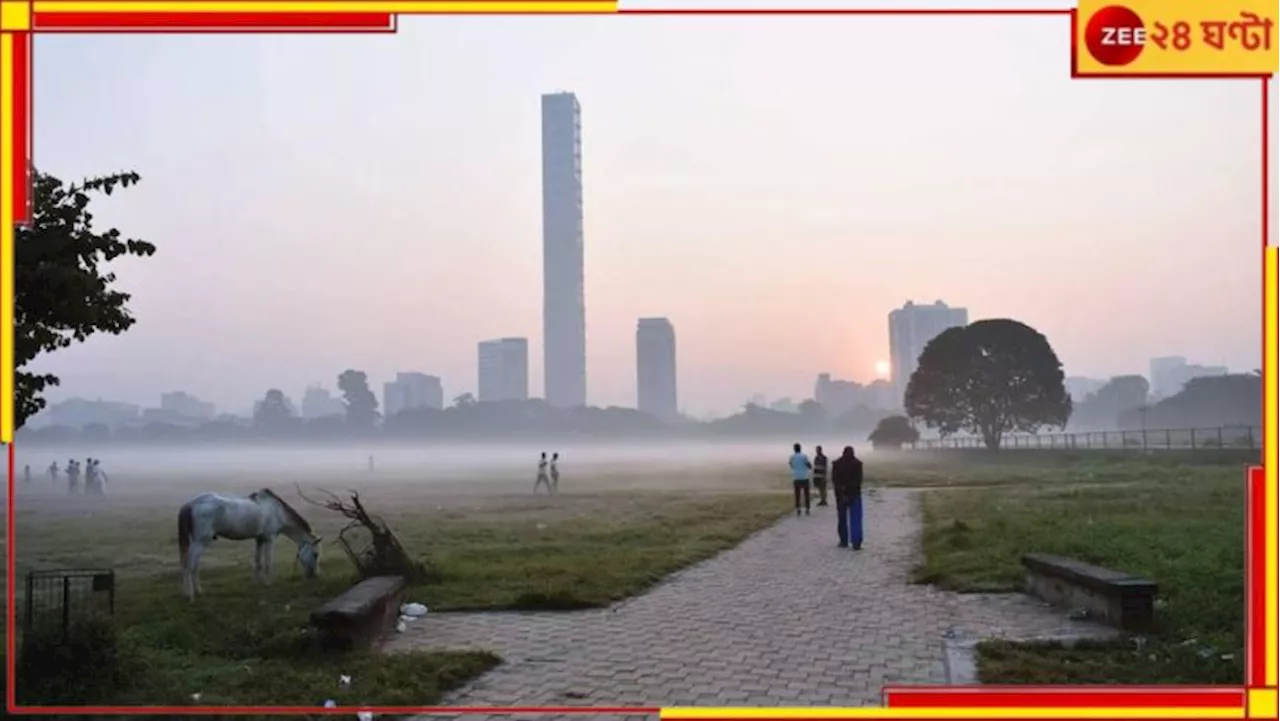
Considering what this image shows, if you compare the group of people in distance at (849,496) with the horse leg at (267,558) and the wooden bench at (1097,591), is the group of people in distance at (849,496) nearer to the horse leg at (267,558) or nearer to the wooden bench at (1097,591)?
the wooden bench at (1097,591)

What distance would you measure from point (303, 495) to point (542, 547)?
4.13 meters

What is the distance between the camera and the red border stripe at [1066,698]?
4.87 m

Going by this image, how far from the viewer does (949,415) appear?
44.3 feet

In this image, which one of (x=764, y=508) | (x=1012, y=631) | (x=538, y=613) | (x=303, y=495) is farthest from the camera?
(x=764, y=508)

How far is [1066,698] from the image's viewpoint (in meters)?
5.11

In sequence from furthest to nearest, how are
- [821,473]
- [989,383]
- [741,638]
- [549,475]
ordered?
[549,475] < [821,473] < [989,383] < [741,638]

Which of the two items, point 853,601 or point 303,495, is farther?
point 303,495

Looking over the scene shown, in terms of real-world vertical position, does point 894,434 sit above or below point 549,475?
above

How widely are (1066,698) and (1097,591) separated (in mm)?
3414

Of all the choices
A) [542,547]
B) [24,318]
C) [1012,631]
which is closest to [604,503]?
[542,547]

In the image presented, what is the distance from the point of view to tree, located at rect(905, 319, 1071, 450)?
10281 millimetres

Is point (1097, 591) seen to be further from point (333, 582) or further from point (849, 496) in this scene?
point (333, 582)

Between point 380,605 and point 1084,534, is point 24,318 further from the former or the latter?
point 1084,534

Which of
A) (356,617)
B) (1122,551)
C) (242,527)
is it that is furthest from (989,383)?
(242,527)
